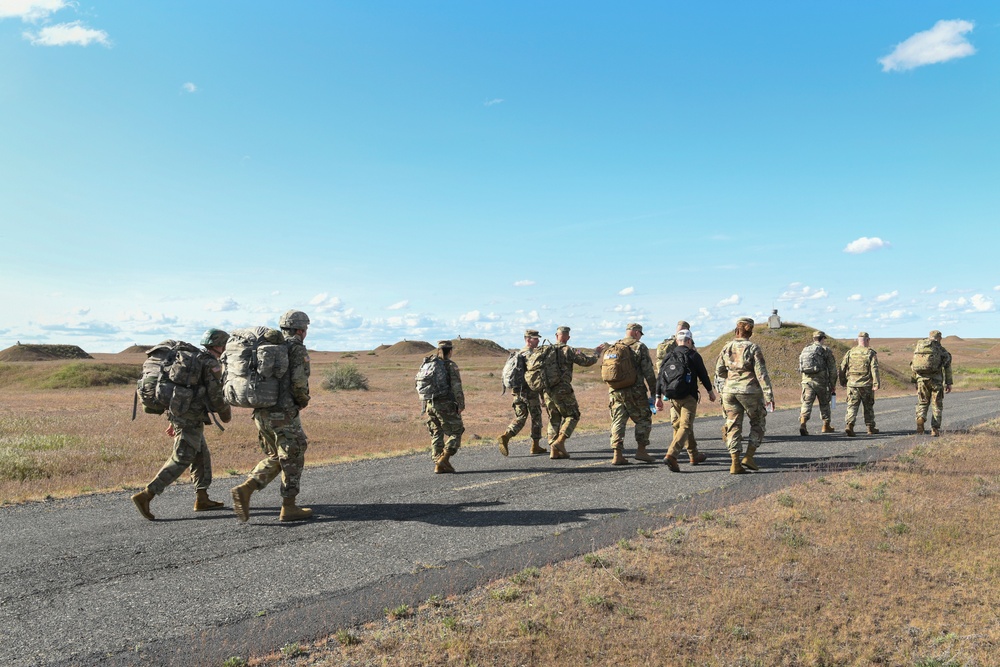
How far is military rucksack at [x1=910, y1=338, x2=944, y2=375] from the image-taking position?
13750 mm

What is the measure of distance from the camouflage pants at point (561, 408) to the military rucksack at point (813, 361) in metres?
6.22

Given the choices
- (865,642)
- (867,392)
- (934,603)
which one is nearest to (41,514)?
(865,642)

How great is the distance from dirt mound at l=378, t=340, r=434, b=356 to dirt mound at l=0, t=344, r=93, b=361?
57.0m

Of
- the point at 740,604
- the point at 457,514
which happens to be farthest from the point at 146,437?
the point at 740,604

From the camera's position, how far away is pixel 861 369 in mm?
14477

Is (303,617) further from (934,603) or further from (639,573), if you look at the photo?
(934,603)

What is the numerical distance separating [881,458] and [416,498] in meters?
8.25

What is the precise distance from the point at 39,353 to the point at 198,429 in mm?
106151

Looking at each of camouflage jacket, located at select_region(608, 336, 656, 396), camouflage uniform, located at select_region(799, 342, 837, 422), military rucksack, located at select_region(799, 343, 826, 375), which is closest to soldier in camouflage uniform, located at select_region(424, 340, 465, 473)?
camouflage jacket, located at select_region(608, 336, 656, 396)

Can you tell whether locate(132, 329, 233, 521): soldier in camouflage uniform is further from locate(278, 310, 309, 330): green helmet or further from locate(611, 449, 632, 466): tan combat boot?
locate(611, 449, 632, 466): tan combat boot

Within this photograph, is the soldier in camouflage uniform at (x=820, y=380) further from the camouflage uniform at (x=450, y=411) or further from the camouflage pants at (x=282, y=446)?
the camouflage pants at (x=282, y=446)

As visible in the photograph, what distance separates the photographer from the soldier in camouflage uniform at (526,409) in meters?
11.8

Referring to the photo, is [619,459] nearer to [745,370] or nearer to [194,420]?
[745,370]

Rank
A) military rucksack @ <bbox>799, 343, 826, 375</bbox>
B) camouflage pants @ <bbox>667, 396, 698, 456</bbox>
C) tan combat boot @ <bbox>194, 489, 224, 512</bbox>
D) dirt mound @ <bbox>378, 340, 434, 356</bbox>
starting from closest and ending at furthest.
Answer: tan combat boot @ <bbox>194, 489, 224, 512</bbox> < camouflage pants @ <bbox>667, 396, 698, 456</bbox> < military rucksack @ <bbox>799, 343, 826, 375</bbox> < dirt mound @ <bbox>378, 340, 434, 356</bbox>
